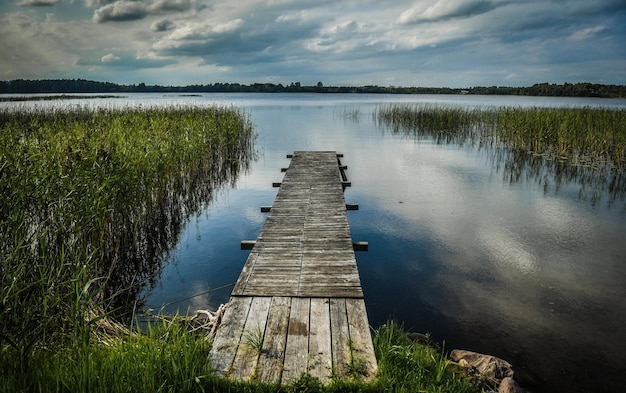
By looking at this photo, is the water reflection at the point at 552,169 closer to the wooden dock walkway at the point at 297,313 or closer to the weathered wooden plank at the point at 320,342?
the wooden dock walkway at the point at 297,313

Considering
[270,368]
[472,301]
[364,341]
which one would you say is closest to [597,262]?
[472,301]

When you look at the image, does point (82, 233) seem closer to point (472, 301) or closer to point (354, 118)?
point (472, 301)

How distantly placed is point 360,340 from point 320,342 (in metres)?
0.33

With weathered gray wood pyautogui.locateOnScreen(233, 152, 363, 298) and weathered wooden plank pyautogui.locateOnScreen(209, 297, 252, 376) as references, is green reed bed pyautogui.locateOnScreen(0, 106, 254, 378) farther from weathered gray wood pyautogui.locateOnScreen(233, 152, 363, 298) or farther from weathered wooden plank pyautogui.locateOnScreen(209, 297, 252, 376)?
weathered gray wood pyautogui.locateOnScreen(233, 152, 363, 298)

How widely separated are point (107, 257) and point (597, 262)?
7.82m

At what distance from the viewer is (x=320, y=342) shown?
3.10m

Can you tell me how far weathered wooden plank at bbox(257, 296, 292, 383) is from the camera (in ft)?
8.99

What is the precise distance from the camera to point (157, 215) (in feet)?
26.2

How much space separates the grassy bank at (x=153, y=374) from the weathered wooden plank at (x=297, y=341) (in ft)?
0.39

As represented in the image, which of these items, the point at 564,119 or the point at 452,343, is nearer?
the point at 452,343

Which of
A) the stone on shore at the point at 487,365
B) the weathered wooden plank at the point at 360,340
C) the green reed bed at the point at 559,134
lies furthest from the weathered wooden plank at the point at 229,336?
the green reed bed at the point at 559,134

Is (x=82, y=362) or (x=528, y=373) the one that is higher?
(x=82, y=362)

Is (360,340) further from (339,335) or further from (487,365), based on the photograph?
(487,365)

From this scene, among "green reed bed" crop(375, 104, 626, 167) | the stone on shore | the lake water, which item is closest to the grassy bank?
the stone on shore
